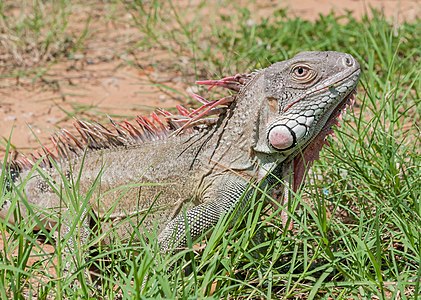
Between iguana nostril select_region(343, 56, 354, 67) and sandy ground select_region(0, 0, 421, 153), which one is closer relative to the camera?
iguana nostril select_region(343, 56, 354, 67)

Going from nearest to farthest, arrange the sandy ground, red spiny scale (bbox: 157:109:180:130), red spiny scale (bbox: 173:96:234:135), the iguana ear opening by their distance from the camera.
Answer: the iguana ear opening
red spiny scale (bbox: 173:96:234:135)
red spiny scale (bbox: 157:109:180:130)
the sandy ground

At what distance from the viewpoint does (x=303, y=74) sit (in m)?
4.30

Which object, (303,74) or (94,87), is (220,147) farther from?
(94,87)

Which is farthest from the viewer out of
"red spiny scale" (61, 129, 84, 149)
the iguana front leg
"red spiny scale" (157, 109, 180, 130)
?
"red spiny scale" (61, 129, 84, 149)

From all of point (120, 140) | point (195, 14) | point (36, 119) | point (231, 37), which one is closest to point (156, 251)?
point (120, 140)

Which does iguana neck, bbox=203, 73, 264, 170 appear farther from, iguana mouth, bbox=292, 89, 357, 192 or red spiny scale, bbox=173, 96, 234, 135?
iguana mouth, bbox=292, 89, 357, 192

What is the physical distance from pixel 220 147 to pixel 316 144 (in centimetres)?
52

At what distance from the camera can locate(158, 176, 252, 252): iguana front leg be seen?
13.9 feet

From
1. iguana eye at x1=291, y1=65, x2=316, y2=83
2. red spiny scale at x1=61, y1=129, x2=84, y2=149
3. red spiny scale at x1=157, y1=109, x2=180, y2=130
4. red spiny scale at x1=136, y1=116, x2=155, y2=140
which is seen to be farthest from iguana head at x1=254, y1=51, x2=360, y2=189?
red spiny scale at x1=61, y1=129, x2=84, y2=149

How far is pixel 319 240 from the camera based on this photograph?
4.10 metres

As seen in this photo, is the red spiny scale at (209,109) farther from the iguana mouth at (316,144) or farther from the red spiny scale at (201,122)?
the iguana mouth at (316,144)

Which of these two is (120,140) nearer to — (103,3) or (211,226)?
(211,226)

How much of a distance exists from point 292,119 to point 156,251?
3.45 feet

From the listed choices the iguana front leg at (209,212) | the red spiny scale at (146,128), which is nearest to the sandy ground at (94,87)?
the red spiny scale at (146,128)
